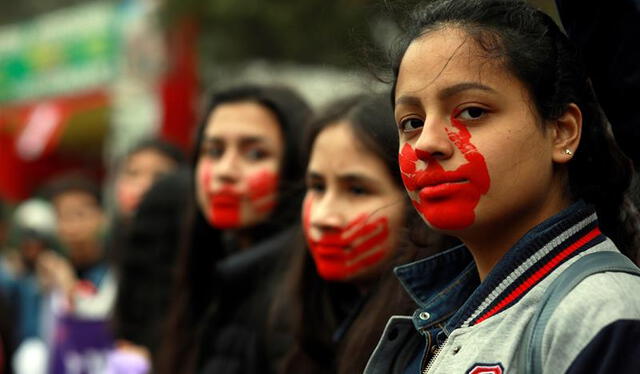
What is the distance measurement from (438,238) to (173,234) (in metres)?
2.89

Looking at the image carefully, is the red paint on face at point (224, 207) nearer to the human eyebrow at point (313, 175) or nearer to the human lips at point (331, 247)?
the human eyebrow at point (313, 175)

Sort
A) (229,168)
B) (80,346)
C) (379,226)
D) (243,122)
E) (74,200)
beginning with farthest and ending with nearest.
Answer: (74,200) < (80,346) < (243,122) < (229,168) < (379,226)

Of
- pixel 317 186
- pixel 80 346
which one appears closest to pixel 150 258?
pixel 80 346

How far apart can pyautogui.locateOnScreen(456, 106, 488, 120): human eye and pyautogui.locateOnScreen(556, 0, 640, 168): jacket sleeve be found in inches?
8.8

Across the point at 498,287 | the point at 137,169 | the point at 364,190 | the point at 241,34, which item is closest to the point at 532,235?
the point at 498,287

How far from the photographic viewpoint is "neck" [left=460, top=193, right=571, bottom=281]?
1.95 metres

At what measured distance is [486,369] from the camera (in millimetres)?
1750

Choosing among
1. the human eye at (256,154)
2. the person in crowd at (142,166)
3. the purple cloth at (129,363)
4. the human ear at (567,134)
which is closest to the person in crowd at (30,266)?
the person in crowd at (142,166)

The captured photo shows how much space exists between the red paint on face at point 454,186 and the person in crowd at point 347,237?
0.81m

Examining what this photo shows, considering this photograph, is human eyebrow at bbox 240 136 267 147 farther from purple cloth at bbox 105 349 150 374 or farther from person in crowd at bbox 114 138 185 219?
person in crowd at bbox 114 138 185 219

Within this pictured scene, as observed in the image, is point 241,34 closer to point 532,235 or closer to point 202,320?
point 202,320

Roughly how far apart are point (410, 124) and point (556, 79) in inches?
12.0

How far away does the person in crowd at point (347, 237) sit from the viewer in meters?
2.95

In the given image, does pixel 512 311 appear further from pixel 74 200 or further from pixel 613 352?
pixel 74 200
